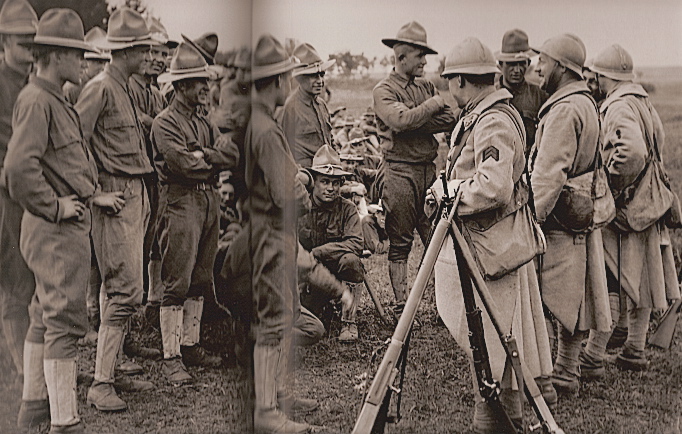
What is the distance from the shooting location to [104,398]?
3.24 m

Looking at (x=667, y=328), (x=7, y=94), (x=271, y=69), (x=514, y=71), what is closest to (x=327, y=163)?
(x=271, y=69)

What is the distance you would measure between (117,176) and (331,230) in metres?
0.89

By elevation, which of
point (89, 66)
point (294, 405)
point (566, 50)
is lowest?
point (294, 405)

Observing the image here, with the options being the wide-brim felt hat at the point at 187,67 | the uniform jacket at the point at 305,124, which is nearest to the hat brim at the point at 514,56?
the uniform jacket at the point at 305,124

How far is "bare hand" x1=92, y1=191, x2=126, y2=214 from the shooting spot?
3.14 meters

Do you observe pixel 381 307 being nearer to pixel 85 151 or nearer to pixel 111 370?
pixel 111 370

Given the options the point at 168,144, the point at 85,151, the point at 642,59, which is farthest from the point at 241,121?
the point at 642,59

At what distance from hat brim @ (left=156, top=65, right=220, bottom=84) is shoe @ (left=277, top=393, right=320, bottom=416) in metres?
1.33

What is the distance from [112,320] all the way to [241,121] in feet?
3.02

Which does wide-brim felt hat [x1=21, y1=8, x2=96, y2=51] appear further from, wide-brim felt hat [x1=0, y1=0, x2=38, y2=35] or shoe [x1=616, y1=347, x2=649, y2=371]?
shoe [x1=616, y1=347, x2=649, y2=371]

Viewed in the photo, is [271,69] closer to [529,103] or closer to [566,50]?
[529,103]

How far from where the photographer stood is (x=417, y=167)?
356 cm

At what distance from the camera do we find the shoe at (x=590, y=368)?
12.5ft

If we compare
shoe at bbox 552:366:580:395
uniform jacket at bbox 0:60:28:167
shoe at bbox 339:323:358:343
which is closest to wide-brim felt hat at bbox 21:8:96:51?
uniform jacket at bbox 0:60:28:167
